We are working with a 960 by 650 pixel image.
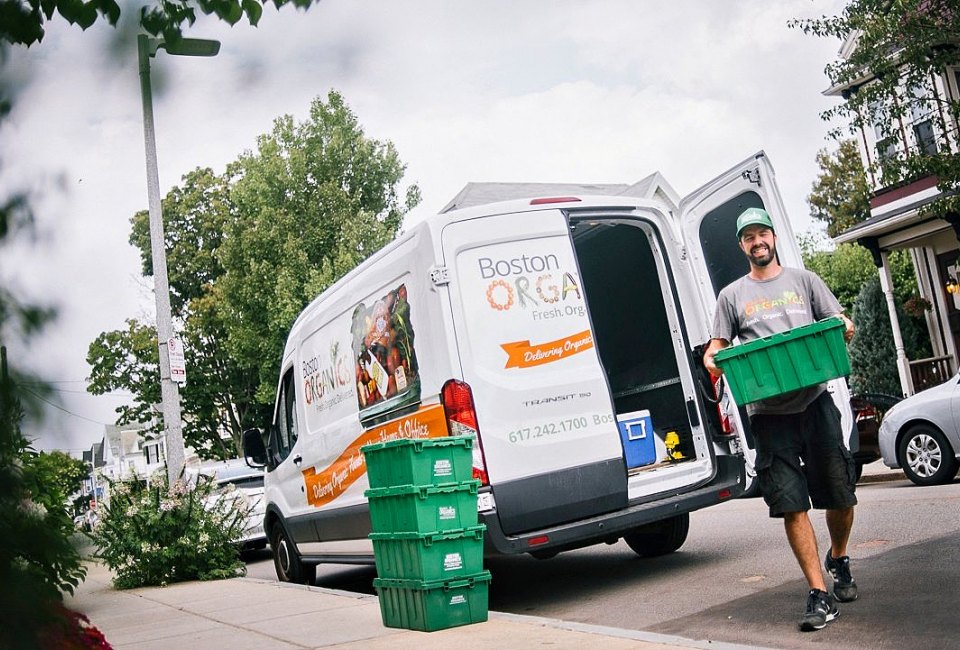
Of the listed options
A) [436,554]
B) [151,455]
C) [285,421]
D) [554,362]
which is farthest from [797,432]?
[151,455]

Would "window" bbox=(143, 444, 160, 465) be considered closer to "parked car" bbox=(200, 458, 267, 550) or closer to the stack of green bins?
"parked car" bbox=(200, 458, 267, 550)

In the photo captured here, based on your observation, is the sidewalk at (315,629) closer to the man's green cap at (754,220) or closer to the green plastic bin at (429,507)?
the green plastic bin at (429,507)

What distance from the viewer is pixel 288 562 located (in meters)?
10.7

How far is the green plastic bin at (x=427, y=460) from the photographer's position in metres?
6.26

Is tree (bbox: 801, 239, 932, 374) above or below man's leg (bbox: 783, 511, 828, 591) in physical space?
above

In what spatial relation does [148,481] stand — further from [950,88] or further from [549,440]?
[950,88]

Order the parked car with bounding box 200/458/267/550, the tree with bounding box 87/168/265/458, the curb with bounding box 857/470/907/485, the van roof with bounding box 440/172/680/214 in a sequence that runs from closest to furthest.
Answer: the curb with bounding box 857/470/907/485 < the parked car with bounding box 200/458/267/550 < the van roof with bounding box 440/172/680/214 < the tree with bounding box 87/168/265/458

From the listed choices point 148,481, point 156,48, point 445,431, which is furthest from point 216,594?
point 156,48

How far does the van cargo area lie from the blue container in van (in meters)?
0.03

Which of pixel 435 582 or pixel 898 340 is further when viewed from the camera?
pixel 898 340

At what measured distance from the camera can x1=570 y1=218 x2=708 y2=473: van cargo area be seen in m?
8.04

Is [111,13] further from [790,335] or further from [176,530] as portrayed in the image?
[176,530]

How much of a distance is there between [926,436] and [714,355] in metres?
7.30

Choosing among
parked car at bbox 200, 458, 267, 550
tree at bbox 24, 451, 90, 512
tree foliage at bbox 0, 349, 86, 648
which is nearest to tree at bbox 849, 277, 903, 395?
parked car at bbox 200, 458, 267, 550
